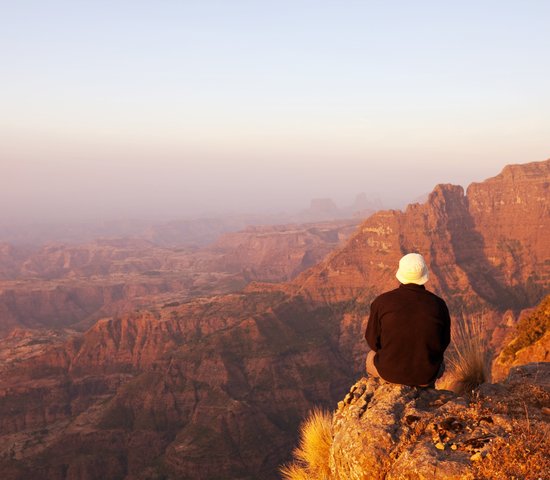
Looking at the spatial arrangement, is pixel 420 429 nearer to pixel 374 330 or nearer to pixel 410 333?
pixel 410 333

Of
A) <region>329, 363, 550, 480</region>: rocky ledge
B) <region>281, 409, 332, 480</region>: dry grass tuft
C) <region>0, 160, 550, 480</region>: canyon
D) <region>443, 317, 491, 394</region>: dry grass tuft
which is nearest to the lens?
<region>329, 363, 550, 480</region>: rocky ledge

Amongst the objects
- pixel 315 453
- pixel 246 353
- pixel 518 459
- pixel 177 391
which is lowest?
pixel 177 391

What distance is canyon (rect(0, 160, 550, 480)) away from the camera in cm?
8856

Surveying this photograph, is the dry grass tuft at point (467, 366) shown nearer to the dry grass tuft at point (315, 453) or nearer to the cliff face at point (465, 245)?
the dry grass tuft at point (315, 453)

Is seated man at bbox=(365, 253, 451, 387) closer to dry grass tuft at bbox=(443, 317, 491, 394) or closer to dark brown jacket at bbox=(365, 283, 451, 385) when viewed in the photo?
dark brown jacket at bbox=(365, 283, 451, 385)

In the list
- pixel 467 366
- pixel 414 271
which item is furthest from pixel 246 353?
pixel 414 271

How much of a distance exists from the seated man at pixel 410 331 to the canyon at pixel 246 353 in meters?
79.3

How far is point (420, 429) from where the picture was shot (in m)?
6.76

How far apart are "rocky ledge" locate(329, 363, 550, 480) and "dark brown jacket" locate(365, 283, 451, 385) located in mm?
403

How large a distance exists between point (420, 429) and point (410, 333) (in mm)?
1669

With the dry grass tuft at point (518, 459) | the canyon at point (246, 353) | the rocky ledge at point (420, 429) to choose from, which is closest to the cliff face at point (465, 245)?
the canyon at point (246, 353)

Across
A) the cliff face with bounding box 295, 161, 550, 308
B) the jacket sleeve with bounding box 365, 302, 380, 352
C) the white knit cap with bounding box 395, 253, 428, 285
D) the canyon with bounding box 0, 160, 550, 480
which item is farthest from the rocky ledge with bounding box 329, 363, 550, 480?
Result: the cliff face with bounding box 295, 161, 550, 308

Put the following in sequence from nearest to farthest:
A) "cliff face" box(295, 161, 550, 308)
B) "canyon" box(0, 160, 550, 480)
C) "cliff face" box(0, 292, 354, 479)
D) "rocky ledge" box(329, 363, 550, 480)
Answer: "rocky ledge" box(329, 363, 550, 480)
"cliff face" box(0, 292, 354, 479)
"canyon" box(0, 160, 550, 480)
"cliff face" box(295, 161, 550, 308)

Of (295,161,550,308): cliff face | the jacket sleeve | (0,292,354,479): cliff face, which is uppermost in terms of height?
the jacket sleeve
